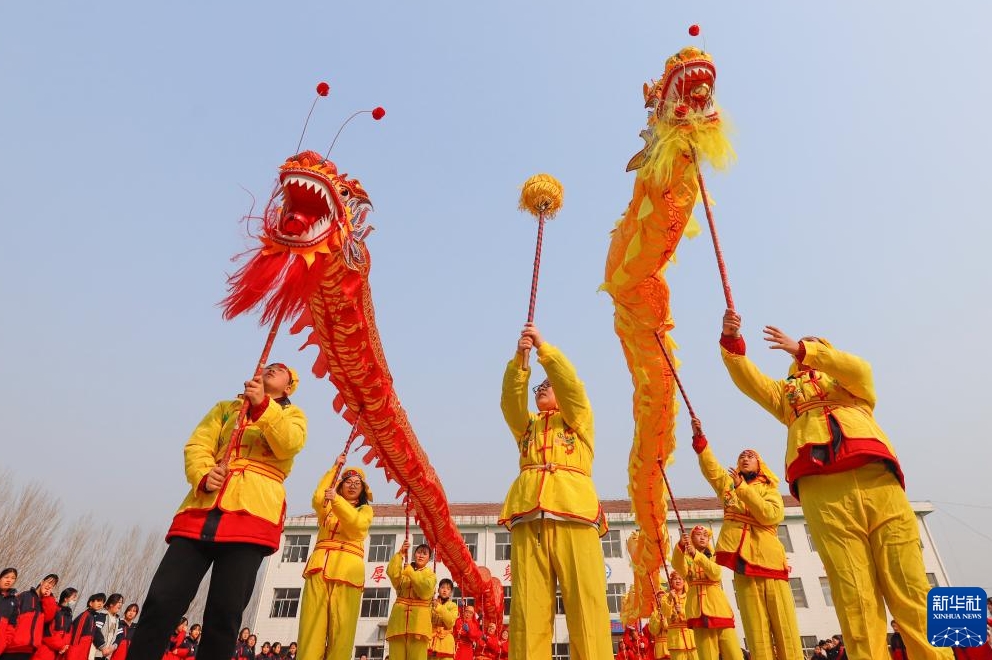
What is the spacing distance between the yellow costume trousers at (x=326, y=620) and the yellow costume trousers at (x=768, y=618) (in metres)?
3.31

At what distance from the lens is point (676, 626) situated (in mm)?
7898

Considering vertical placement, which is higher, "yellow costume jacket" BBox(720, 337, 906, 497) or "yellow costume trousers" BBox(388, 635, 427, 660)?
"yellow costume jacket" BBox(720, 337, 906, 497)

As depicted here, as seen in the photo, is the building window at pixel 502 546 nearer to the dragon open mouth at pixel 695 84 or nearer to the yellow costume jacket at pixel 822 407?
the yellow costume jacket at pixel 822 407

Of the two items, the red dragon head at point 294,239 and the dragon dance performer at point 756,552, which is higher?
the red dragon head at point 294,239

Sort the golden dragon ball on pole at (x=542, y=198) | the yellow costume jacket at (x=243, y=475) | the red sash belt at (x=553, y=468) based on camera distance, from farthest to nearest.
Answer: the golden dragon ball on pole at (x=542, y=198), the red sash belt at (x=553, y=468), the yellow costume jacket at (x=243, y=475)

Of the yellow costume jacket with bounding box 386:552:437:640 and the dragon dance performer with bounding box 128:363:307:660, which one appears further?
the yellow costume jacket with bounding box 386:552:437:640

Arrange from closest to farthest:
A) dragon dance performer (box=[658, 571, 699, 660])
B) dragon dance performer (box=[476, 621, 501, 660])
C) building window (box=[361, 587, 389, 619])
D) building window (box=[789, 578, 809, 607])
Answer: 1. dragon dance performer (box=[658, 571, 699, 660])
2. dragon dance performer (box=[476, 621, 501, 660])
3. building window (box=[789, 578, 809, 607])
4. building window (box=[361, 587, 389, 619])

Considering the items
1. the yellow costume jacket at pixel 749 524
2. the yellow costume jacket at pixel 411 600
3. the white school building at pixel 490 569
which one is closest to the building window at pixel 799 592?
the white school building at pixel 490 569

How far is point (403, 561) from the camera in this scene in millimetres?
7348

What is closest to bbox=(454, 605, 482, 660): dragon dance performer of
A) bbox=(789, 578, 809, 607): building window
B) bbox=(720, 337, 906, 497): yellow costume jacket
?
bbox=(720, 337, 906, 497): yellow costume jacket

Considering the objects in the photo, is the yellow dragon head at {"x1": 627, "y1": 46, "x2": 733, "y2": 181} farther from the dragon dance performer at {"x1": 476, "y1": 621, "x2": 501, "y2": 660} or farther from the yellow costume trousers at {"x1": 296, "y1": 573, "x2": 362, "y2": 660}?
the dragon dance performer at {"x1": 476, "y1": 621, "x2": 501, "y2": 660}

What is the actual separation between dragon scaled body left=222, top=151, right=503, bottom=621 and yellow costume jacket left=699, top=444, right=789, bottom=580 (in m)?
3.68

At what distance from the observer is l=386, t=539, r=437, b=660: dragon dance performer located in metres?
7.10

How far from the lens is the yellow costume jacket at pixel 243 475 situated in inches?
112
